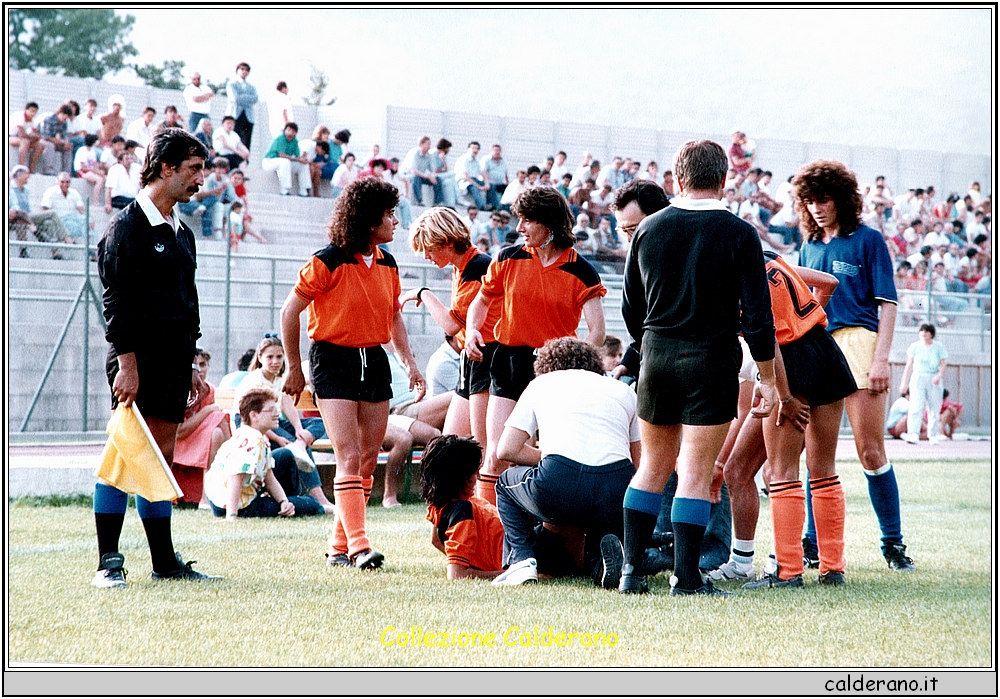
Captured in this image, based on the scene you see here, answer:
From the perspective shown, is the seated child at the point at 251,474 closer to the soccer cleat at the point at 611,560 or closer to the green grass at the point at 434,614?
the green grass at the point at 434,614

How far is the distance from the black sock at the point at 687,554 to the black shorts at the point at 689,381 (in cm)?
43

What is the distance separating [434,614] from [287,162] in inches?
635

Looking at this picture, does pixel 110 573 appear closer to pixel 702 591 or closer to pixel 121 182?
pixel 702 591

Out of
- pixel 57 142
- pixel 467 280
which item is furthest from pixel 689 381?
pixel 57 142

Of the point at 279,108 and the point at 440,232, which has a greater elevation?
the point at 279,108

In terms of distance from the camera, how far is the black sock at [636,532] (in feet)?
14.4

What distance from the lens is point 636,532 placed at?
4414 millimetres

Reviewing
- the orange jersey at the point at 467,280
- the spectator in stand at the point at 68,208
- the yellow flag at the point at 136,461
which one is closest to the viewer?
the yellow flag at the point at 136,461

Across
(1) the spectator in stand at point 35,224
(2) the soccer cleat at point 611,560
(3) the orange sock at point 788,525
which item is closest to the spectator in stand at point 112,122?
(1) the spectator in stand at point 35,224

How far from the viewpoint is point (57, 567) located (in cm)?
522

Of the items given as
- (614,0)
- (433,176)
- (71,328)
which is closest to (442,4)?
(614,0)

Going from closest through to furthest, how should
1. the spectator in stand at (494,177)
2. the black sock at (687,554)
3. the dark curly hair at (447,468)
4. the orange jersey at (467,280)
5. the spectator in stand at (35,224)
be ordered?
the black sock at (687,554)
the dark curly hair at (447,468)
the orange jersey at (467,280)
the spectator in stand at (35,224)
the spectator in stand at (494,177)

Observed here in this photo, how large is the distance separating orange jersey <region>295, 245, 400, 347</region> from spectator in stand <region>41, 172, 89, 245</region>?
371 inches

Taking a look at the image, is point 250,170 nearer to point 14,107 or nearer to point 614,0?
point 14,107
